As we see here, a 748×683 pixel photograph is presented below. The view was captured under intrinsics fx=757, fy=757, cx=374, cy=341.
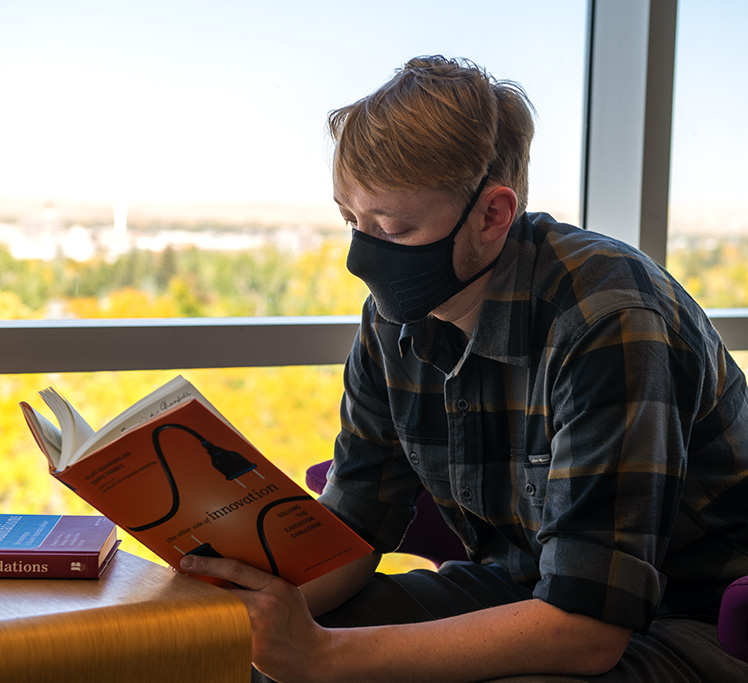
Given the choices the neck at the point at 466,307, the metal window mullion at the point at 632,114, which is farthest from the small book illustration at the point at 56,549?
the metal window mullion at the point at 632,114

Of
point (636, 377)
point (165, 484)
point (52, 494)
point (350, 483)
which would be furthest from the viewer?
point (52, 494)

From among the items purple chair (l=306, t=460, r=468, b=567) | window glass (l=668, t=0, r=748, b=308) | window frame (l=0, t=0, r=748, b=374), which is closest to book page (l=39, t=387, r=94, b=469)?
purple chair (l=306, t=460, r=468, b=567)

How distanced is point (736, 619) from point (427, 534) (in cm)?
63

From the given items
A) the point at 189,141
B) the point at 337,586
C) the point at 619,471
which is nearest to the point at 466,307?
the point at 619,471

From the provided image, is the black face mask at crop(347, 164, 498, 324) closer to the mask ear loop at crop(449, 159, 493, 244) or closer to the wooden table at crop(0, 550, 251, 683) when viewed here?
the mask ear loop at crop(449, 159, 493, 244)

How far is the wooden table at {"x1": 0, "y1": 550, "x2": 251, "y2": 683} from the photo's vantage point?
0.69m

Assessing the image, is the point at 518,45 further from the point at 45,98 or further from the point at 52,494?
the point at 52,494

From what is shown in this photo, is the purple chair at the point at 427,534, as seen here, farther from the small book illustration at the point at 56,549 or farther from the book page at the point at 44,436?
the book page at the point at 44,436

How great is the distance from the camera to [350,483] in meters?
1.25

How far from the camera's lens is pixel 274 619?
2.80 ft

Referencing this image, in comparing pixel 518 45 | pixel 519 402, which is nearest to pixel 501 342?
pixel 519 402

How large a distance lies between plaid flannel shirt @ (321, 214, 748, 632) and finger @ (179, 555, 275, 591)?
0.34 m

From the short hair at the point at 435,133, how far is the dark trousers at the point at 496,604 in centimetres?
64

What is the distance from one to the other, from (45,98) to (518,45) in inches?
45.6
